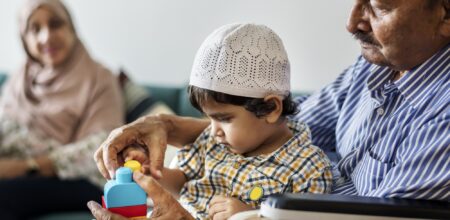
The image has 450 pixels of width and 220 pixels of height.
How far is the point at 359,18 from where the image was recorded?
147 cm

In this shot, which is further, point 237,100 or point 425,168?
point 237,100

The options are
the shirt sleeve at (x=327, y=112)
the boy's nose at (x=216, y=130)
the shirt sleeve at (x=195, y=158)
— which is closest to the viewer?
the boy's nose at (x=216, y=130)

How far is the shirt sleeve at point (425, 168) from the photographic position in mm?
1220

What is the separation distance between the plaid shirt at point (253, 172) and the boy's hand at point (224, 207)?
62 mm

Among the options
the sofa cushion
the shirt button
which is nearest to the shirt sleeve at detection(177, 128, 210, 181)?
the shirt button

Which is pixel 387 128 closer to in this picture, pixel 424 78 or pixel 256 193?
pixel 424 78

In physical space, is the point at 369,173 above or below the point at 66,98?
above

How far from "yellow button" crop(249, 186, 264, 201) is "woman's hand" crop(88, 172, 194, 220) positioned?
16 cm

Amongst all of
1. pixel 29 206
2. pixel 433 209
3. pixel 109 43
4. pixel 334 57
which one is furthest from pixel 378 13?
pixel 109 43

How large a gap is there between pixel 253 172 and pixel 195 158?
0.73 ft

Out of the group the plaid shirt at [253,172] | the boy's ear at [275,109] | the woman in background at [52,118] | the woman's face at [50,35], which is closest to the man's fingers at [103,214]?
the plaid shirt at [253,172]

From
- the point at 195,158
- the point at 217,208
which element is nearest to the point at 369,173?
the point at 217,208

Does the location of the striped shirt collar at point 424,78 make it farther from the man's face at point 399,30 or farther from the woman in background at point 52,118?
Answer: the woman in background at point 52,118

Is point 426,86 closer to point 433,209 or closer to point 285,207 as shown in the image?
point 433,209
